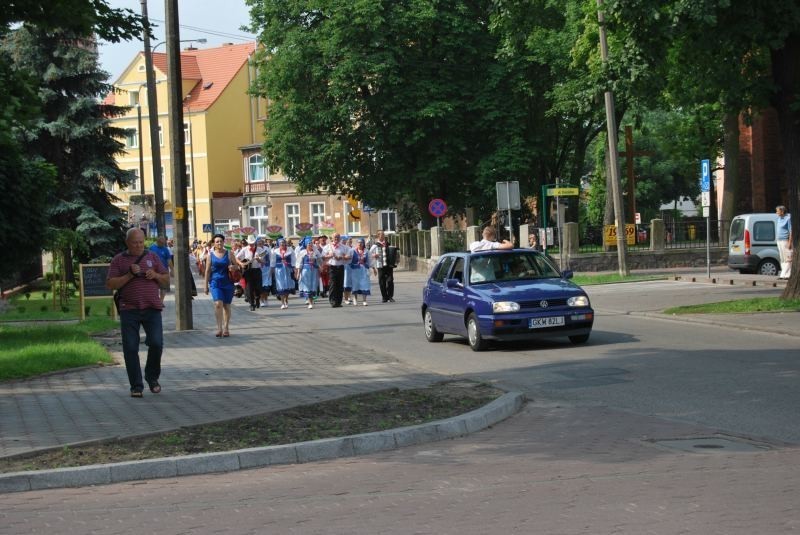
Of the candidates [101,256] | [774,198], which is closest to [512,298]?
[101,256]

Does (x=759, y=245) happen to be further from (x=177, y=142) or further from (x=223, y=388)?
(x=223, y=388)

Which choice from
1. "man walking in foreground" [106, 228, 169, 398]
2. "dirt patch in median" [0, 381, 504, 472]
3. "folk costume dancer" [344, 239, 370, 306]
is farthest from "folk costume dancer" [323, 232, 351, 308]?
"dirt patch in median" [0, 381, 504, 472]

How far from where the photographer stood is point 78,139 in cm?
4428

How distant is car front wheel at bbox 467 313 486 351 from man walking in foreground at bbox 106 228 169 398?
5671 millimetres

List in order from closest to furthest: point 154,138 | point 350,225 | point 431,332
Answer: point 431,332 → point 154,138 → point 350,225

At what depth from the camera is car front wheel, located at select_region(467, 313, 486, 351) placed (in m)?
16.5

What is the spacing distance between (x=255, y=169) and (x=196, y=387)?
7480 cm

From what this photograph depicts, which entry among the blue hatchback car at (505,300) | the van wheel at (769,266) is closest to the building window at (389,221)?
the van wheel at (769,266)

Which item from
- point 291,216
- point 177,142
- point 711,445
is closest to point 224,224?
point 291,216

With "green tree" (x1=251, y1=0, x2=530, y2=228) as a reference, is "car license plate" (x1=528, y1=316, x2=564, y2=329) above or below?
below

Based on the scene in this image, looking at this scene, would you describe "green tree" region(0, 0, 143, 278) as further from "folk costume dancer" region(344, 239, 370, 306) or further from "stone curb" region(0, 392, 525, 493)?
"folk costume dancer" region(344, 239, 370, 306)

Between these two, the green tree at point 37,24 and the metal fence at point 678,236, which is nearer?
the green tree at point 37,24

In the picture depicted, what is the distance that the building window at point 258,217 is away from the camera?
85.1m

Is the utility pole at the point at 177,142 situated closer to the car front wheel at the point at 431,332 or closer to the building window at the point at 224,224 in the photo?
the car front wheel at the point at 431,332
